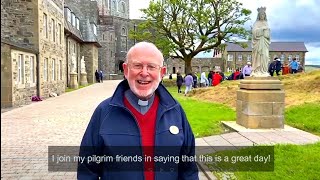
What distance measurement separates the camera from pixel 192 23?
34.1 meters

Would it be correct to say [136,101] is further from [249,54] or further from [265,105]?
[249,54]

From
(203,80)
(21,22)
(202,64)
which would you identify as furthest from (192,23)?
(202,64)

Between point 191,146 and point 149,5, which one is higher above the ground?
point 149,5

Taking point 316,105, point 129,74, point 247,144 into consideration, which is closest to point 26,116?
point 247,144

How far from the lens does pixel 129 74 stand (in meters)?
2.68

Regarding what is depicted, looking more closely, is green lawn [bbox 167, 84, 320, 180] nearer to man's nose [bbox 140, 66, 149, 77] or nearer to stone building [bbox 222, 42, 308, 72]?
man's nose [bbox 140, 66, 149, 77]

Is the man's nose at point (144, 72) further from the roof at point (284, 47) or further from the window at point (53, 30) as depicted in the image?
the roof at point (284, 47)

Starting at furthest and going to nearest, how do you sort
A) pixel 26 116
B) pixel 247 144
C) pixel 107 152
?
pixel 26 116
pixel 247 144
pixel 107 152

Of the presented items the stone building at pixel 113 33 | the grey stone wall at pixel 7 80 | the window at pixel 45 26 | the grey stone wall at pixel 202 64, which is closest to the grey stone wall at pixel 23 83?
the grey stone wall at pixel 7 80

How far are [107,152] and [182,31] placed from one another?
32395mm

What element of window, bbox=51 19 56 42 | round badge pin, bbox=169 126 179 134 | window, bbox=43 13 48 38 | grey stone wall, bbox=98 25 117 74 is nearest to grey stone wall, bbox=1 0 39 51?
window, bbox=43 13 48 38

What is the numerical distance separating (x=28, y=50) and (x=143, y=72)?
1810 cm

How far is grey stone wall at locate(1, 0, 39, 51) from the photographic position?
67.2 ft

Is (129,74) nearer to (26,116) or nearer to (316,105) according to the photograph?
(316,105)
